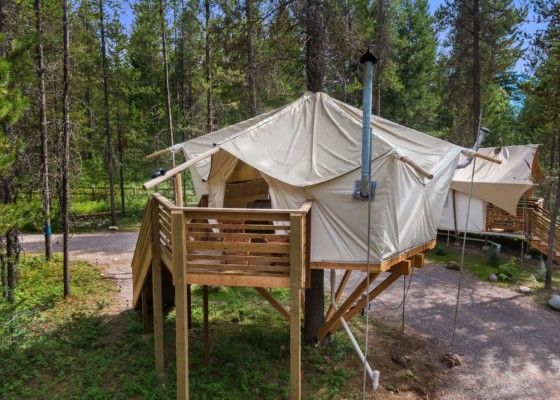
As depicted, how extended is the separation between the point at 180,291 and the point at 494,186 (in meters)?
14.0

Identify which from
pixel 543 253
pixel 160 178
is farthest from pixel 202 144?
pixel 543 253

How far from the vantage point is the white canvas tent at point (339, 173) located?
5250mm

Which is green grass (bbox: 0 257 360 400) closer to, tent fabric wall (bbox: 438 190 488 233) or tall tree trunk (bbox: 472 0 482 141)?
tent fabric wall (bbox: 438 190 488 233)

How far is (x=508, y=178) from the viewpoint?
14.8 meters

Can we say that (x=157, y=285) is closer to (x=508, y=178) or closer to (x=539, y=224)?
(x=508, y=178)

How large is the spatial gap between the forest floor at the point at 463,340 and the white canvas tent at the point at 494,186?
3807mm

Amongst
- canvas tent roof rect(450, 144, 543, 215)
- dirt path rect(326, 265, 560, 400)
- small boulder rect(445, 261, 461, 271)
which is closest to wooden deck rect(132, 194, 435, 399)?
dirt path rect(326, 265, 560, 400)

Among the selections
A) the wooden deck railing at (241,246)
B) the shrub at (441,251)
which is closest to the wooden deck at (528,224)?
the shrub at (441,251)

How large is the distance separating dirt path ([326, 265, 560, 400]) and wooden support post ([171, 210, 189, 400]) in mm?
4483

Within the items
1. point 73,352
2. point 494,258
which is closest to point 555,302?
point 494,258

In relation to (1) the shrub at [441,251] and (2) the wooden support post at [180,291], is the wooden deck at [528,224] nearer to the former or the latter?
(1) the shrub at [441,251]

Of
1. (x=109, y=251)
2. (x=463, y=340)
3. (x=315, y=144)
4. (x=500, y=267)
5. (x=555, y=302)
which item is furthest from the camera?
(x=109, y=251)

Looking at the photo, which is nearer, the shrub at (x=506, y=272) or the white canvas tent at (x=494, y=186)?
the shrub at (x=506, y=272)

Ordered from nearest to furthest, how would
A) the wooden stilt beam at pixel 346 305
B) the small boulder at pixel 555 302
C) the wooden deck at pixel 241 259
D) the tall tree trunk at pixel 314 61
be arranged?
the wooden deck at pixel 241 259, the wooden stilt beam at pixel 346 305, the tall tree trunk at pixel 314 61, the small boulder at pixel 555 302
